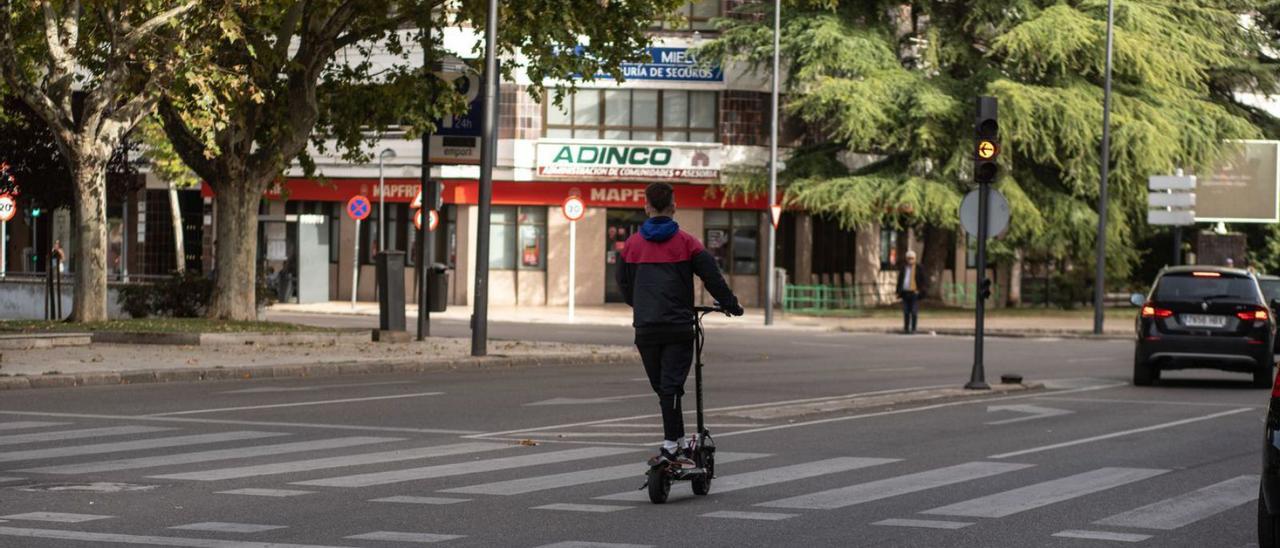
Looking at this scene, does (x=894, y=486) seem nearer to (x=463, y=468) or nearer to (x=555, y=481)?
(x=555, y=481)

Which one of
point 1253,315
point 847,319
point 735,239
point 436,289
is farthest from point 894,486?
point 735,239

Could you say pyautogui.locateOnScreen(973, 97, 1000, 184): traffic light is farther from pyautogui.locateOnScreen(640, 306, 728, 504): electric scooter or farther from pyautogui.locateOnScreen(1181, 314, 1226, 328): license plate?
pyautogui.locateOnScreen(640, 306, 728, 504): electric scooter

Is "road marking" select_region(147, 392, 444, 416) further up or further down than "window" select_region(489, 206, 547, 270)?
further down

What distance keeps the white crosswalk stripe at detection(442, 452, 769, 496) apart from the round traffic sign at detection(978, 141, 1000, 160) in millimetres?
9146

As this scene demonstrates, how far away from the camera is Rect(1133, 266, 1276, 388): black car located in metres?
24.2

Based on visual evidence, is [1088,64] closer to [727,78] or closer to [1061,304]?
[727,78]

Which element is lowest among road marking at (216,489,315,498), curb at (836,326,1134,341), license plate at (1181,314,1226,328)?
curb at (836,326,1134,341)

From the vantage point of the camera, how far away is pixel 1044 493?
12.0m

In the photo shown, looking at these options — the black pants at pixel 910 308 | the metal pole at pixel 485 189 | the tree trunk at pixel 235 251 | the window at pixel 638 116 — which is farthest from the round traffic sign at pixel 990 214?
the window at pixel 638 116

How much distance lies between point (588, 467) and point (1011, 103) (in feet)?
122

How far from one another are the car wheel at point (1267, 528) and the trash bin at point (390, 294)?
21.8 m

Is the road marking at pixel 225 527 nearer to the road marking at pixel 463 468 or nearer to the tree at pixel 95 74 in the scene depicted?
the road marking at pixel 463 468

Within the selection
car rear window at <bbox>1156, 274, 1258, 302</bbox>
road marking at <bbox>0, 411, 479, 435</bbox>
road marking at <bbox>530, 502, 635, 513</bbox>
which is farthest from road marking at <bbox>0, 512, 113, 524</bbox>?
car rear window at <bbox>1156, 274, 1258, 302</bbox>

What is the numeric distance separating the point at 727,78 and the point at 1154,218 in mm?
13658
